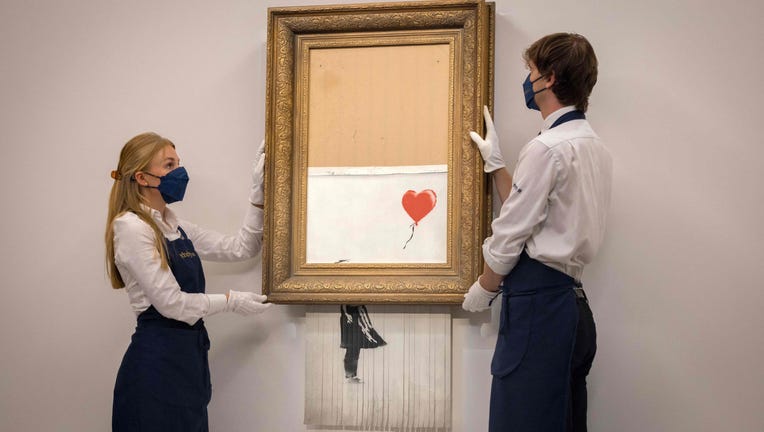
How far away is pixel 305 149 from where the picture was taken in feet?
7.56

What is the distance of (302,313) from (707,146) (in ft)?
4.49

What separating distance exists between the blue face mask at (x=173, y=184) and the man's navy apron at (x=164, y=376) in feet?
0.47

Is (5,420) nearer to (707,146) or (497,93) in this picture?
(497,93)

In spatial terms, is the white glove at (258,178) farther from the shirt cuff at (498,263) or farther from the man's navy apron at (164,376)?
the shirt cuff at (498,263)

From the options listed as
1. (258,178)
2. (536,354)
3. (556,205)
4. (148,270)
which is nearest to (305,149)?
(258,178)

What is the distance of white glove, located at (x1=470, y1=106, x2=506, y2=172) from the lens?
2172mm

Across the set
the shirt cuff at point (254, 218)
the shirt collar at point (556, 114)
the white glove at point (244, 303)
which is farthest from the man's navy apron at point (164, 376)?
the shirt collar at point (556, 114)

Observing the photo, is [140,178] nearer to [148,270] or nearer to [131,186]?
[131,186]

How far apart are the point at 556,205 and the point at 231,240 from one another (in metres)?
1.06

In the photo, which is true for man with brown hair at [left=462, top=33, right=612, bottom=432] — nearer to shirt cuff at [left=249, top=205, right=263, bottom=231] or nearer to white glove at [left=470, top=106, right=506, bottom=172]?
white glove at [left=470, top=106, right=506, bottom=172]

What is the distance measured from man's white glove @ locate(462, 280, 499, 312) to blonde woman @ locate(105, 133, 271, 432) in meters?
0.62

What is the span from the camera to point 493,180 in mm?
2254

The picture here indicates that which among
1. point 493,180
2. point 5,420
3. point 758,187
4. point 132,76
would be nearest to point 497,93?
point 493,180

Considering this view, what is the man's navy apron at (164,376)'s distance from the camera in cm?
203
